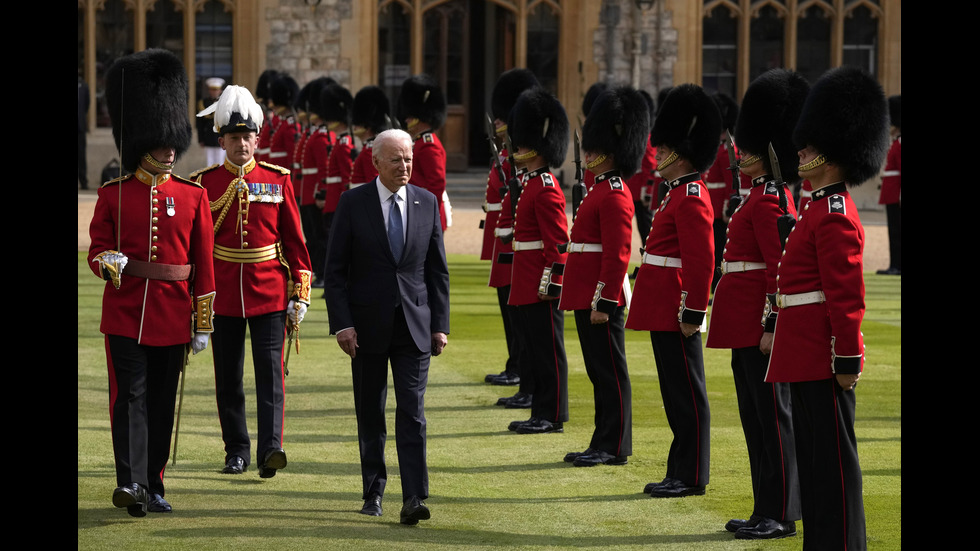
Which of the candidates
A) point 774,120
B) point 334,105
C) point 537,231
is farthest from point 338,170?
point 774,120

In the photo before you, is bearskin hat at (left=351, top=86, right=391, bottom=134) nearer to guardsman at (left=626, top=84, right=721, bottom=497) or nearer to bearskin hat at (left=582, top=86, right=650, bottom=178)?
bearskin hat at (left=582, top=86, right=650, bottom=178)

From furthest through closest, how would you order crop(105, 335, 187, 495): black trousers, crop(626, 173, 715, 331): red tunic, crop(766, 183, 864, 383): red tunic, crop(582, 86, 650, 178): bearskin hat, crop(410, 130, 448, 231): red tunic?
crop(410, 130, 448, 231): red tunic → crop(582, 86, 650, 178): bearskin hat → crop(626, 173, 715, 331): red tunic → crop(105, 335, 187, 495): black trousers → crop(766, 183, 864, 383): red tunic

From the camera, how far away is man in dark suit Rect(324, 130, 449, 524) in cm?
519

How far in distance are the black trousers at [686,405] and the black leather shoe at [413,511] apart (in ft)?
3.48

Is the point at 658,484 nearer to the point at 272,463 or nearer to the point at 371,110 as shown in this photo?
the point at 272,463

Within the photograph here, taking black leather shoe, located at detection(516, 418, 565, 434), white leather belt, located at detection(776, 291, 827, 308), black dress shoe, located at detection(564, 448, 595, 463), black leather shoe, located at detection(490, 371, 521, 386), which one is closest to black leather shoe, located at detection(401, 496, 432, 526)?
black dress shoe, located at detection(564, 448, 595, 463)

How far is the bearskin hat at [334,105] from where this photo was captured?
12594mm

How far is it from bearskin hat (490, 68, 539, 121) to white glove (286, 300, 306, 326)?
407cm

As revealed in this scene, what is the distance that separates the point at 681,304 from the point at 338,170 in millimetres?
6522

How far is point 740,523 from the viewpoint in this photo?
16.6 ft
